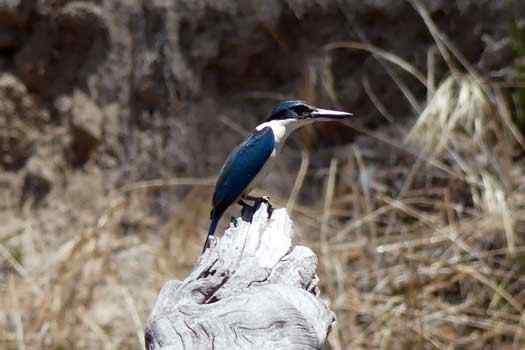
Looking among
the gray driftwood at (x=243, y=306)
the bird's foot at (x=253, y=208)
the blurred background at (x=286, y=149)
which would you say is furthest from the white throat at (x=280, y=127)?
the blurred background at (x=286, y=149)

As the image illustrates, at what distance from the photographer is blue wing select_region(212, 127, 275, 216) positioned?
12.4 ft

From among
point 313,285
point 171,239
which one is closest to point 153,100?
point 171,239

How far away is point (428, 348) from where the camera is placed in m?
5.02

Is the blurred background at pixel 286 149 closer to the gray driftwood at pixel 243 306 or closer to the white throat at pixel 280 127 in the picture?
the white throat at pixel 280 127

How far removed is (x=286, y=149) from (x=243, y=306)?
11.0 ft

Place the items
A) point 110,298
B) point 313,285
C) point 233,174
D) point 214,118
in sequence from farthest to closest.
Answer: point 214,118 < point 110,298 < point 233,174 < point 313,285

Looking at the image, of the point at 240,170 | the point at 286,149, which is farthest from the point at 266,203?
the point at 286,149

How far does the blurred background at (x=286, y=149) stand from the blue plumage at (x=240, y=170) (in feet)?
4.81

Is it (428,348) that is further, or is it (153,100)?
(153,100)

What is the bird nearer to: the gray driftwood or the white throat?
the white throat

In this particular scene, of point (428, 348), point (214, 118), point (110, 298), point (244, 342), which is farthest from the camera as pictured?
point (214, 118)

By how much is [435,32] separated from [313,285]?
2.99 meters

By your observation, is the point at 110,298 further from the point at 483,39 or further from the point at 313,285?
the point at 313,285

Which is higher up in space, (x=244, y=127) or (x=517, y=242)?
(x=244, y=127)
